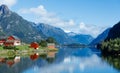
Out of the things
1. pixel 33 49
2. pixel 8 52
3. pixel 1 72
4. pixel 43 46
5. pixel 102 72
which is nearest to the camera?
pixel 1 72

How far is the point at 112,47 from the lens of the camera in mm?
145875

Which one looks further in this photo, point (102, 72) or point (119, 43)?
point (119, 43)

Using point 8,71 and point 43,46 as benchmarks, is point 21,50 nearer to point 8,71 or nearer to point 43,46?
point 43,46

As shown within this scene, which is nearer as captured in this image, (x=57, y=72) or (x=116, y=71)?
(x=57, y=72)

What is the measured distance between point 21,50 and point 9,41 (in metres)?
35.5

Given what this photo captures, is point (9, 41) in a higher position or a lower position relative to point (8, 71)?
higher

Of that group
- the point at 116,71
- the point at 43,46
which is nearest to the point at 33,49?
the point at 43,46

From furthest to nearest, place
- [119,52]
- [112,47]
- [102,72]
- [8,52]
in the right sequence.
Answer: [112,47] → [119,52] → [8,52] → [102,72]

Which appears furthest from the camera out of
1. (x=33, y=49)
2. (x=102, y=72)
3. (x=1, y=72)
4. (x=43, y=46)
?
(x=43, y=46)

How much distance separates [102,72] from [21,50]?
73057 millimetres

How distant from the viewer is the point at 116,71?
228 ft

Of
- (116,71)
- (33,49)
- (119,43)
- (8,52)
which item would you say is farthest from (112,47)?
(116,71)

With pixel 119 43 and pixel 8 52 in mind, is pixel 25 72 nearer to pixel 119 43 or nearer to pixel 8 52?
pixel 8 52

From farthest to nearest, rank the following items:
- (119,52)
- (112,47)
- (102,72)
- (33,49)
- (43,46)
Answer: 1. (43,46)
2. (33,49)
3. (112,47)
4. (119,52)
5. (102,72)
